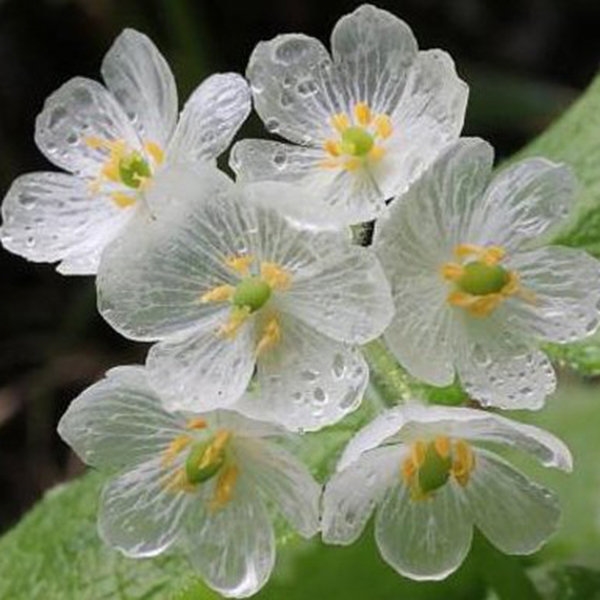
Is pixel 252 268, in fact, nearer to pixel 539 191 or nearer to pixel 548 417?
pixel 539 191

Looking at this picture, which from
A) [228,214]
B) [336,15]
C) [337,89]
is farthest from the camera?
[336,15]

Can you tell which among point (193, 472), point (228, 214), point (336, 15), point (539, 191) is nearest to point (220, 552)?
point (193, 472)

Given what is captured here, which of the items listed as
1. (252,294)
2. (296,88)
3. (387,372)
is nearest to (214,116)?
(296,88)

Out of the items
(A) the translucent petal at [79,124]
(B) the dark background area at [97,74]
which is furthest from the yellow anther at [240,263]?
(B) the dark background area at [97,74]

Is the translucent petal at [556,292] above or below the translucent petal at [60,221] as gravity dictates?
below

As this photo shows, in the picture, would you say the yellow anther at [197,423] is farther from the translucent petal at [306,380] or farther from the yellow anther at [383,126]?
the yellow anther at [383,126]
